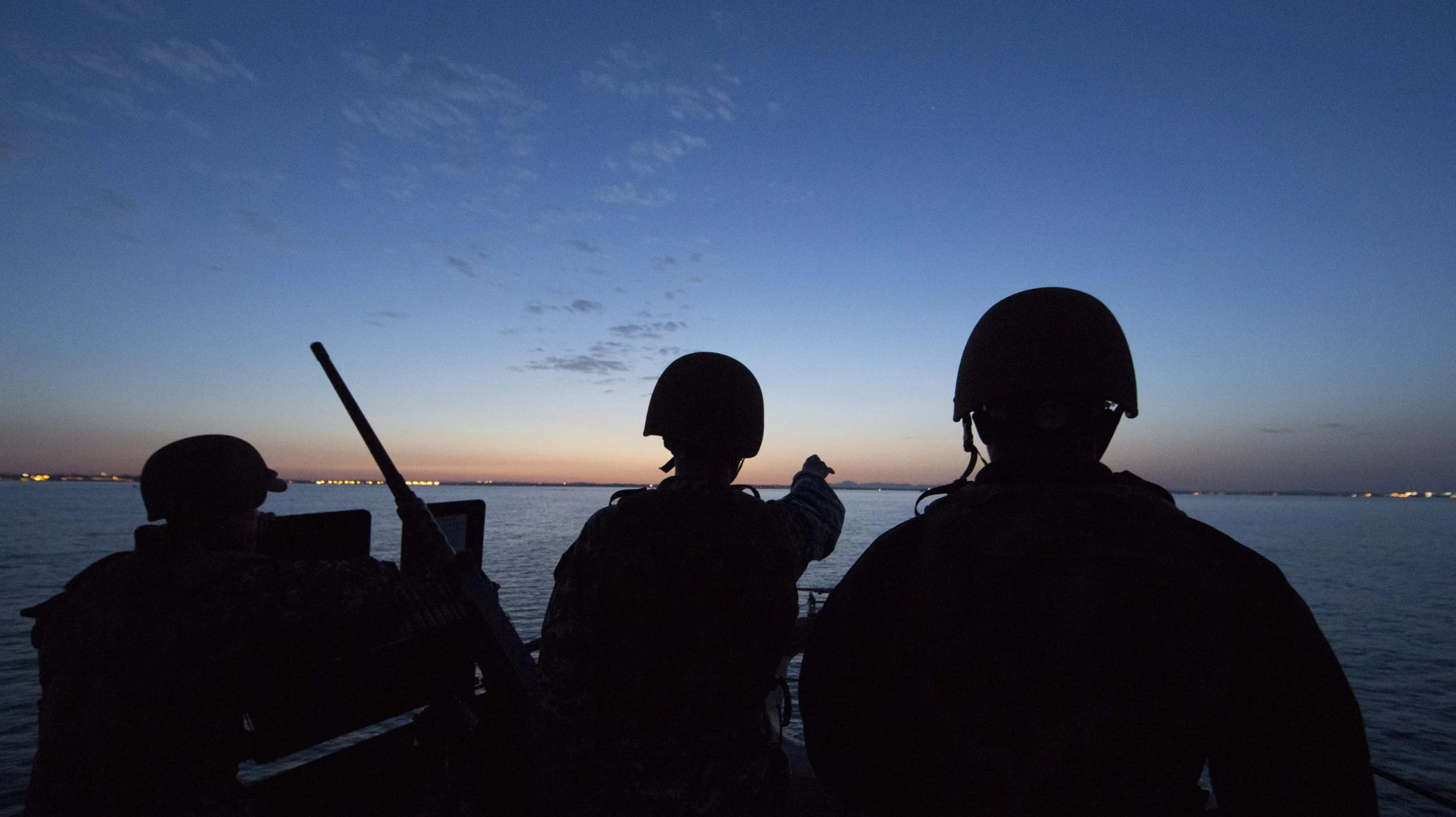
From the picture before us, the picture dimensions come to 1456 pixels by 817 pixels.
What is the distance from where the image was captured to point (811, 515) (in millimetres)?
3297

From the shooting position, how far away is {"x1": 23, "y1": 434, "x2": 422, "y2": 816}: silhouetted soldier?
109 inches

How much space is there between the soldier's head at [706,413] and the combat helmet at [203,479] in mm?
1954

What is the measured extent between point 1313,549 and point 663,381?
9191 cm

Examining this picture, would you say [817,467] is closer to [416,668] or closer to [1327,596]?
[416,668]

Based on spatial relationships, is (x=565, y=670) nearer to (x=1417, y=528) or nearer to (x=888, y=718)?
(x=888, y=718)

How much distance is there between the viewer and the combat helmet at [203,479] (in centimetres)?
308

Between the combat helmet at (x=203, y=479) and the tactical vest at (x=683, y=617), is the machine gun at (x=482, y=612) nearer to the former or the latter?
the combat helmet at (x=203, y=479)

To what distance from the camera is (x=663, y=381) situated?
129 inches

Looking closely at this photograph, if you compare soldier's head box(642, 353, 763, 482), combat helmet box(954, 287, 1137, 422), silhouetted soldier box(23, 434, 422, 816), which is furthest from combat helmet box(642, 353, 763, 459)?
silhouetted soldier box(23, 434, 422, 816)

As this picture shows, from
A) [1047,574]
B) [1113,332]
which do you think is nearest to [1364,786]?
[1047,574]

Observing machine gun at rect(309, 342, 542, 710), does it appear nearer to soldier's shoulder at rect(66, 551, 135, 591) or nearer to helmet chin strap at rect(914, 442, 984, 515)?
soldier's shoulder at rect(66, 551, 135, 591)

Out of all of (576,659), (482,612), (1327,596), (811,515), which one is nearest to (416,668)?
(482,612)

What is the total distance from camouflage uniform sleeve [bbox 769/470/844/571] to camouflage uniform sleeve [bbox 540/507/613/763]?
951mm

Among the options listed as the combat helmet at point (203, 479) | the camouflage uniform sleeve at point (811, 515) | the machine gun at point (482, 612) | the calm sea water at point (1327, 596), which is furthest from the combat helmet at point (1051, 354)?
the calm sea water at point (1327, 596)
